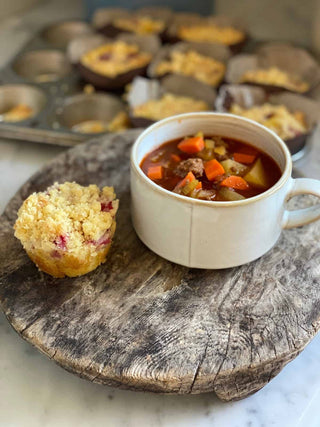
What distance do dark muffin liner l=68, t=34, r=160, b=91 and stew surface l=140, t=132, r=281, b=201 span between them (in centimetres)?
83

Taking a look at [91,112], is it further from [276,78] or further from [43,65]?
[276,78]

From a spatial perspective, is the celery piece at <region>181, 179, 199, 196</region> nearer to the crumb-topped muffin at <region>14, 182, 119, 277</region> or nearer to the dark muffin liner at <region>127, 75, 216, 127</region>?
the crumb-topped muffin at <region>14, 182, 119, 277</region>

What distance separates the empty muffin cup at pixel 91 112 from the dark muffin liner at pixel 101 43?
0.19 feet

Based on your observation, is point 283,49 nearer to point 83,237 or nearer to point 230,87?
point 230,87

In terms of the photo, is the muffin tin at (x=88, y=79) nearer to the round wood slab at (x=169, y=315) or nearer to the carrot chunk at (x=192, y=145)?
the carrot chunk at (x=192, y=145)

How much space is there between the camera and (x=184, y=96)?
1968mm

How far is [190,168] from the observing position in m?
1.15

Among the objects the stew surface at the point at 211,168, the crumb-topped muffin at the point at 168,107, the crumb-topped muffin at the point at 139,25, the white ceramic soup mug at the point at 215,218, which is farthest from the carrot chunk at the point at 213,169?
the crumb-topped muffin at the point at 139,25

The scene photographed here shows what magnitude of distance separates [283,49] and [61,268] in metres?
1.50

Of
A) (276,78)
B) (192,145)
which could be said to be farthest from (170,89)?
(192,145)

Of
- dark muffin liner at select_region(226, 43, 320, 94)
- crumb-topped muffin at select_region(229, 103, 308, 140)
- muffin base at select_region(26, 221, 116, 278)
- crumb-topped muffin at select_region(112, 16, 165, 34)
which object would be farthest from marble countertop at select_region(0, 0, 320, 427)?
crumb-topped muffin at select_region(112, 16, 165, 34)

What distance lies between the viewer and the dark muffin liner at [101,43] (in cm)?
202

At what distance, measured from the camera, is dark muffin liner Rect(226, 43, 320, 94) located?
6.69ft

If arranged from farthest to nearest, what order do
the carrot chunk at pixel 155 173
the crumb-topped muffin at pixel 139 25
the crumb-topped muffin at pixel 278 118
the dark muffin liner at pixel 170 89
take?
1. the crumb-topped muffin at pixel 139 25
2. the dark muffin liner at pixel 170 89
3. the crumb-topped muffin at pixel 278 118
4. the carrot chunk at pixel 155 173
